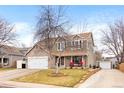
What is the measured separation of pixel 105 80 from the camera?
35.6ft

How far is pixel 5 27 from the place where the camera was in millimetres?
10695

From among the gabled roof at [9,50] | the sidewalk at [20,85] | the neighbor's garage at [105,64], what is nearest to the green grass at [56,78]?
the sidewalk at [20,85]

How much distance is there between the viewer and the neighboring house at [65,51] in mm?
11219

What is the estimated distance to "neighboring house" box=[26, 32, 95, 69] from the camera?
1122cm

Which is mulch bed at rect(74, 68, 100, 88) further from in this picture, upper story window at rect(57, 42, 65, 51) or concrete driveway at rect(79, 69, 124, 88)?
upper story window at rect(57, 42, 65, 51)

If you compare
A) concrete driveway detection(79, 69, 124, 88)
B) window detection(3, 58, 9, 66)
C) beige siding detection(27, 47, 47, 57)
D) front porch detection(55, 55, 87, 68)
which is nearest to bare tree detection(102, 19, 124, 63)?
concrete driveway detection(79, 69, 124, 88)

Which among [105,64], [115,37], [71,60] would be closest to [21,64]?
[71,60]

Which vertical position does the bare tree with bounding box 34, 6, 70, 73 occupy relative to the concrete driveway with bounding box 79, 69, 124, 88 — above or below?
above

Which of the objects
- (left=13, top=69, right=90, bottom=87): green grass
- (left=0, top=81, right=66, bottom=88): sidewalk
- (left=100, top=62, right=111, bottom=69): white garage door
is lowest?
(left=0, top=81, right=66, bottom=88): sidewalk

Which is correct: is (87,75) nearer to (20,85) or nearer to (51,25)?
(51,25)

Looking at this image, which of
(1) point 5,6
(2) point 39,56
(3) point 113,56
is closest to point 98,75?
(3) point 113,56

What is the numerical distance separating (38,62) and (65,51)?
1.00 metres

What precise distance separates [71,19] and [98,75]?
7.45ft

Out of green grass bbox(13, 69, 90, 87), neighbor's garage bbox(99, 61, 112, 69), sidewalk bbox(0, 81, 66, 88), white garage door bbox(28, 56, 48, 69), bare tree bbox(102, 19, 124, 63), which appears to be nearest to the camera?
sidewalk bbox(0, 81, 66, 88)
